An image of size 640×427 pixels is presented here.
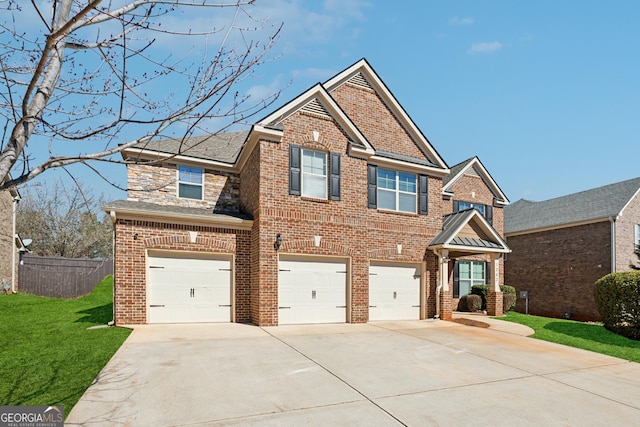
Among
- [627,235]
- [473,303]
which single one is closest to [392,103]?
[473,303]

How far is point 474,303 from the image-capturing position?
18141 millimetres

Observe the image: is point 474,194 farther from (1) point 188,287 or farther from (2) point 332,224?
(1) point 188,287

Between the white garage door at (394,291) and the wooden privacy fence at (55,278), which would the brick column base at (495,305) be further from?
the wooden privacy fence at (55,278)

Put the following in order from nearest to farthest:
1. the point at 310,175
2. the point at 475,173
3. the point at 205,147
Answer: the point at 310,175 < the point at 205,147 < the point at 475,173

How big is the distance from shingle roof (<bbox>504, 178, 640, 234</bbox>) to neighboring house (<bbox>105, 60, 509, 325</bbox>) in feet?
31.2

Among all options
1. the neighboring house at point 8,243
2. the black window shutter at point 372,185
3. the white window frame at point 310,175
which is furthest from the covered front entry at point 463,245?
the neighboring house at point 8,243

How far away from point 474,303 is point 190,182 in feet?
46.0

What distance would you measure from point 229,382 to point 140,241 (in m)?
6.86

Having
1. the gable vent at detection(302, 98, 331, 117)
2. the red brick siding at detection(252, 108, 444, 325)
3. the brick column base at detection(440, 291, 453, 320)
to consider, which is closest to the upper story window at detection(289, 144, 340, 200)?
the red brick siding at detection(252, 108, 444, 325)

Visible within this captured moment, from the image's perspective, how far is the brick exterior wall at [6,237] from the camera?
2062 cm

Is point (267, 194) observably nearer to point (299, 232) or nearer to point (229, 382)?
point (299, 232)

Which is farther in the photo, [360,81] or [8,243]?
[8,243]

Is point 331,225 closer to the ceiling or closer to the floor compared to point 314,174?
closer to the floor

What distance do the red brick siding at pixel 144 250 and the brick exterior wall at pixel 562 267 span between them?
17045 mm
